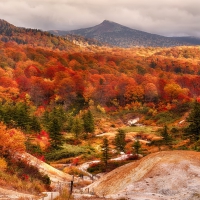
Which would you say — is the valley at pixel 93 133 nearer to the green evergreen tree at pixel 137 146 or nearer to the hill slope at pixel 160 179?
the hill slope at pixel 160 179

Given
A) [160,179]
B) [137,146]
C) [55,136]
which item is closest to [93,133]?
[55,136]

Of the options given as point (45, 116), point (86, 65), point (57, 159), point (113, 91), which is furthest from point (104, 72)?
point (57, 159)

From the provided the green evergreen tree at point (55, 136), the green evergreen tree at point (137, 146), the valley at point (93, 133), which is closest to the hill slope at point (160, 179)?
the valley at point (93, 133)

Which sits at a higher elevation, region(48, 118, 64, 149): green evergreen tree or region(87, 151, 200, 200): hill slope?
region(87, 151, 200, 200): hill slope

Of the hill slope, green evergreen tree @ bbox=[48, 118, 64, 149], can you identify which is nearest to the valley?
the hill slope

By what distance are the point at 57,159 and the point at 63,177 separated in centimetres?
2023

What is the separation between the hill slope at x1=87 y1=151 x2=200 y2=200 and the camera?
18.5 meters

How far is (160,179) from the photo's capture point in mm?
21016

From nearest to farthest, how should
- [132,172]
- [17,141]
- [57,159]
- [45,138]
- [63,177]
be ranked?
[132,172] < [17,141] < [63,177] < [57,159] < [45,138]

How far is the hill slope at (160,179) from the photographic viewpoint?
60.8 ft

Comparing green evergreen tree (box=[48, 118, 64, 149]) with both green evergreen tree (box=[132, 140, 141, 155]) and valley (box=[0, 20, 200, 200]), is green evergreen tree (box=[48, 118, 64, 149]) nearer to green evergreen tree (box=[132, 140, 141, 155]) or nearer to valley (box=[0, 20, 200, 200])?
valley (box=[0, 20, 200, 200])

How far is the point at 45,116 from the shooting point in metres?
83.6

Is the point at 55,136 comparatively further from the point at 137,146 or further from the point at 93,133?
the point at 93,133

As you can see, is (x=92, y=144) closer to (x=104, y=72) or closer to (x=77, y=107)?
(x=77, y=107)
